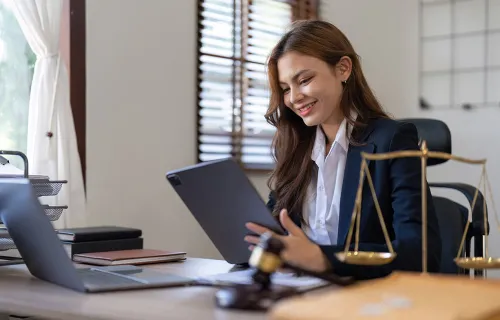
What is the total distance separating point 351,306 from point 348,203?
3.13ft

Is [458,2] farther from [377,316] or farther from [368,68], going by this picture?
[377,316]

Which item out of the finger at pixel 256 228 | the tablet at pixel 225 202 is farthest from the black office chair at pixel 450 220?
the finger at pixel 256 228

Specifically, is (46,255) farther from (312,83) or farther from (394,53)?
(394,53)

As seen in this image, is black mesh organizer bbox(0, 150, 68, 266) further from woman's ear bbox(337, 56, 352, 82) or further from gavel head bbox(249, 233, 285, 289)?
gavel head bbox(249, 233, 285, 289)

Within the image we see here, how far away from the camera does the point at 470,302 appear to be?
848 millimetres

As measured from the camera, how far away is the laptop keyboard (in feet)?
4.55

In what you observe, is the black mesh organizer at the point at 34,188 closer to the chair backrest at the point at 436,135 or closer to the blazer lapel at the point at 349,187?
the blazer lapel at the point at 349,187

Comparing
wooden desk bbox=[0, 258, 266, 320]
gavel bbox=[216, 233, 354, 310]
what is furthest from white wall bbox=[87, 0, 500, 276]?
gavel bbox=[216, 233, 354, 310]

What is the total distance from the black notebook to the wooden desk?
0.39 meters

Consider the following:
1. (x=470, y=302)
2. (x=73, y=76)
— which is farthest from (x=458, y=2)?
(x=470, y=302)

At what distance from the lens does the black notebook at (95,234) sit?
1.96 m

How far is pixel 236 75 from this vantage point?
140 inches

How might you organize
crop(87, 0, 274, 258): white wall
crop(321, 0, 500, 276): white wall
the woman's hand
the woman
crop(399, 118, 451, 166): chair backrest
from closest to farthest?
1. the woman's hand
2. the woman
3. crop(399, 118, 451, 166): chair backrest
4. crop(87, 0, 274, 258): white wall
5. crop(321, 0, 500, 276): white wall

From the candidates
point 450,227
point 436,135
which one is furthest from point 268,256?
point 436,135
